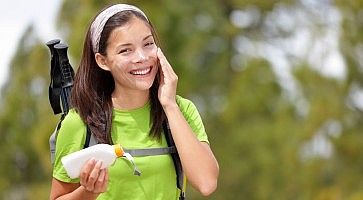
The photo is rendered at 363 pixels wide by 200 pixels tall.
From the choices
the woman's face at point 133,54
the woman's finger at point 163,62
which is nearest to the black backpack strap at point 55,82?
the woman's face at point 133,54

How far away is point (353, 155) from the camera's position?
16.1 meters

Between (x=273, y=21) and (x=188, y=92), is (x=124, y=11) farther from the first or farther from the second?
(x=273, y=21)

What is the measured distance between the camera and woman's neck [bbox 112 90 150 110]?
4138 mm

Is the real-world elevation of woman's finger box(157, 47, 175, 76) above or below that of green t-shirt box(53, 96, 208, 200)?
above

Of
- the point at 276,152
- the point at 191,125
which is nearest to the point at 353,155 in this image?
the point at 276,152

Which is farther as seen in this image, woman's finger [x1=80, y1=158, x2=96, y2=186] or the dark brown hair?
the dark brown hair

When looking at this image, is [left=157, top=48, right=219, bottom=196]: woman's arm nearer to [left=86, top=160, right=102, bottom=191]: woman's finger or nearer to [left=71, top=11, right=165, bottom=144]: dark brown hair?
[left=71, top=11, right=165, bottom=144]: dark brown hair

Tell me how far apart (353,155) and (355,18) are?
171 centimetres

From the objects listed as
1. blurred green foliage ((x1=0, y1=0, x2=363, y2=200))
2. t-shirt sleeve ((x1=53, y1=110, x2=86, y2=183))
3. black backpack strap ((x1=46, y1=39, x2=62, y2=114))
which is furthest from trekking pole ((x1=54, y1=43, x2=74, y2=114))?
blurred green foliage ((x1=0, y1=0, x2=363, y2=200))

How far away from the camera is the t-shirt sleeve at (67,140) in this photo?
4027mm

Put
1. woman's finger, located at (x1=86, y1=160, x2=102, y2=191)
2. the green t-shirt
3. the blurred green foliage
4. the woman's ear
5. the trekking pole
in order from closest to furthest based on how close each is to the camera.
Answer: woman's finger, located at (x1=86, y1=160, x2=102, y2=191), the green t-shirt, the woman's ear, the trekking pole, the blurred green foliage

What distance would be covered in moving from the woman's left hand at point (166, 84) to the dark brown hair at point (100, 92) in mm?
50

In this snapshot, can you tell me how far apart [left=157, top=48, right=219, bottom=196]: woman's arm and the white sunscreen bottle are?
0.25m

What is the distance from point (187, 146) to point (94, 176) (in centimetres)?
36
